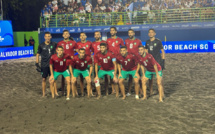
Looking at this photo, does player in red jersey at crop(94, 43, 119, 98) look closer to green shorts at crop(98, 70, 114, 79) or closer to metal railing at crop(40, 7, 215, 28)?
green shorts at crop(98, 70, 114, 79)

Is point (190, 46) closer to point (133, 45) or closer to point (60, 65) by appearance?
point (133, 45)

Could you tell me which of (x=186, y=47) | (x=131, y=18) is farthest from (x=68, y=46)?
(x=131, y=18)

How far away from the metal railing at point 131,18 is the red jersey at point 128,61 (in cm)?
1945

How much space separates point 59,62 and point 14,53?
17.3 meters

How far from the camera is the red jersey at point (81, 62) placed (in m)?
10.1

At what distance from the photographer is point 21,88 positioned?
1212 centimetres

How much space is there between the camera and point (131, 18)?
2927 centimetres

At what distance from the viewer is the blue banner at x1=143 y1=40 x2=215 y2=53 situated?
25.6 metres

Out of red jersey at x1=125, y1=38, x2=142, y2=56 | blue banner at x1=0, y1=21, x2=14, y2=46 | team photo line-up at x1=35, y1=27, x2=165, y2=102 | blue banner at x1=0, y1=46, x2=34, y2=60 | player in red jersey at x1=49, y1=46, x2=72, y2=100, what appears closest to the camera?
team photo line-up at x1=35, y1=27, x2=165, y2=102

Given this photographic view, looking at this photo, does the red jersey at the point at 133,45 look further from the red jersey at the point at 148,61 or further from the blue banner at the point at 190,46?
the blue banner at the point at 190,46

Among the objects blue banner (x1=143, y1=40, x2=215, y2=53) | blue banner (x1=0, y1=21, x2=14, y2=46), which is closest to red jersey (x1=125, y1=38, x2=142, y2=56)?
blue banner (x1=143, y1=40, x2=215, y2=53)

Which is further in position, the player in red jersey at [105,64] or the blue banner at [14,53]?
the blue banner at [14,53]

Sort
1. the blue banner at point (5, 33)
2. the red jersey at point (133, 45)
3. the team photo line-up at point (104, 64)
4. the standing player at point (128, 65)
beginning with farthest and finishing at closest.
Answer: the blue banner at point (5, 33)
the red jersey at point (133, 45)
the standing player at point (128, 65)
the team photo line-up at point (104, 64)

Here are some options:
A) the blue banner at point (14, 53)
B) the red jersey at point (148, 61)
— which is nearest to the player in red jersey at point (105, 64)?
the red jersey at point (148, 61)
